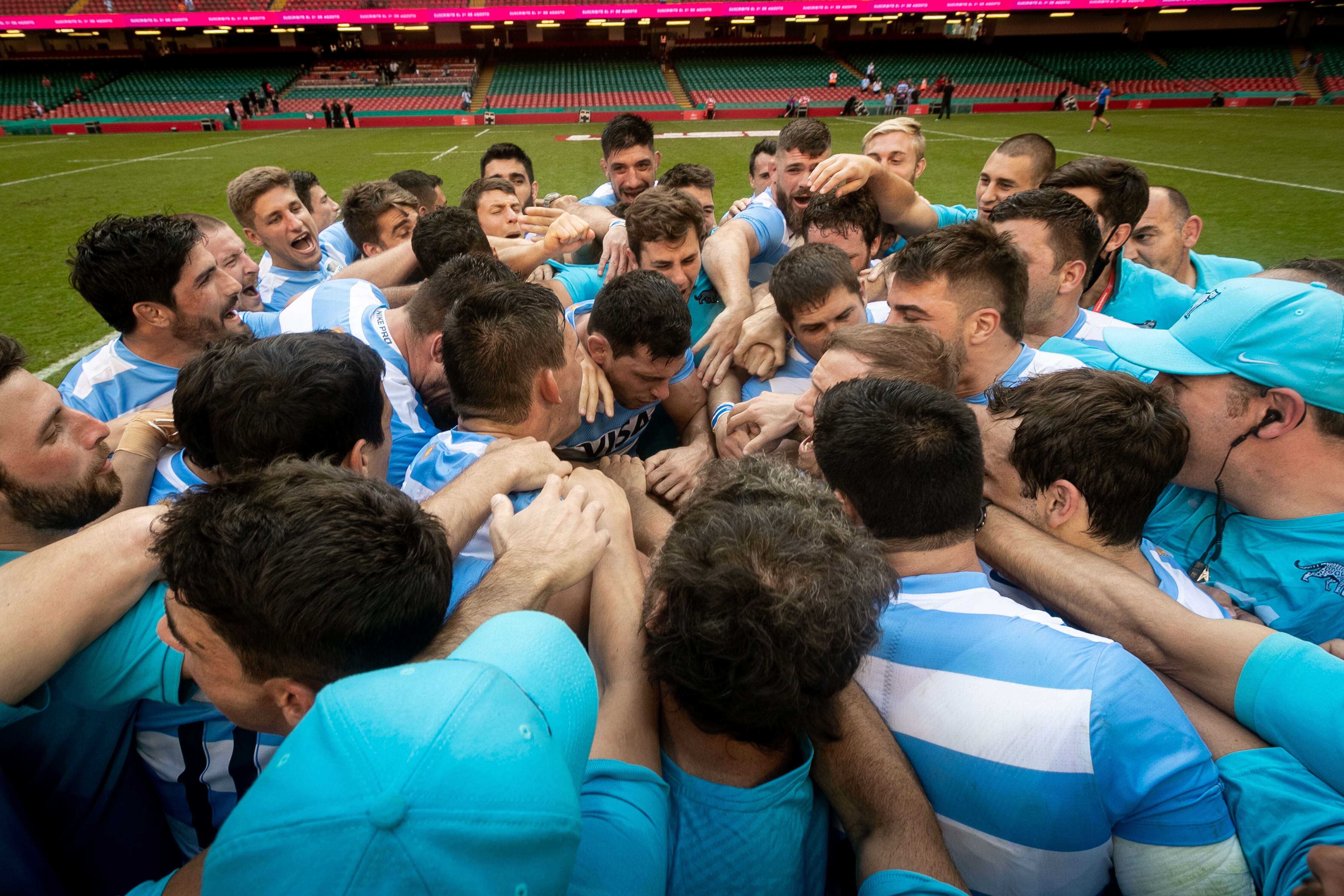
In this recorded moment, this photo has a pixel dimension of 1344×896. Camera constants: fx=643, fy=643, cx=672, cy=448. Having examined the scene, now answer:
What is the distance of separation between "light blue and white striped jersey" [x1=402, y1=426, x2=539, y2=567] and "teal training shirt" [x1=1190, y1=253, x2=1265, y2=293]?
4.91 m

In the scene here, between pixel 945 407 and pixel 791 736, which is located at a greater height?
pixel 945 407

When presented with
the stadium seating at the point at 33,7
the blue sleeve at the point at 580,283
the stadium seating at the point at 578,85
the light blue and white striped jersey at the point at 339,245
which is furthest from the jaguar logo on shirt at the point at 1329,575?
the stadium seating at the point at 33,7

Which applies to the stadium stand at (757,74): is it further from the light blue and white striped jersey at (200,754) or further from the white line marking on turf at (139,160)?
the light blue and white striped jersey at (200,754)

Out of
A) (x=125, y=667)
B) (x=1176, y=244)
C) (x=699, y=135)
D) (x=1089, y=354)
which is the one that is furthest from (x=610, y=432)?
(x=699, y=135)

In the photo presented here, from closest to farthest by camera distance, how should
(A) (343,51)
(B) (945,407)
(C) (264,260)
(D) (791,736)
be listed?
1. (D) (791,736)
2. (B) (945,407)
3. (C) (264,260)
4. (A) (343,51)

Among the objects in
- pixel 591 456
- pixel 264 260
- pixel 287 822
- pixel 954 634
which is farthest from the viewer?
Result: pixel 264 260

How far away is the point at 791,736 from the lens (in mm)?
1380

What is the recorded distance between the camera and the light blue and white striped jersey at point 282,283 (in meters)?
5.17

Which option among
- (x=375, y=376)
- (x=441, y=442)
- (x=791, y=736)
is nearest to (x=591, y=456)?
(x=441, y=442)

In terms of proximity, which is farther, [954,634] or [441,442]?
[441,442]

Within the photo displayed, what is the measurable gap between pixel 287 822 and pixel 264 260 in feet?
19.9

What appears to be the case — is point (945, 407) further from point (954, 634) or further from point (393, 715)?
point (393, 715)

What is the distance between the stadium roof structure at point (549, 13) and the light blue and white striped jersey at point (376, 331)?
42.1 metres

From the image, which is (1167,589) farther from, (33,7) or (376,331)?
(33,7)
